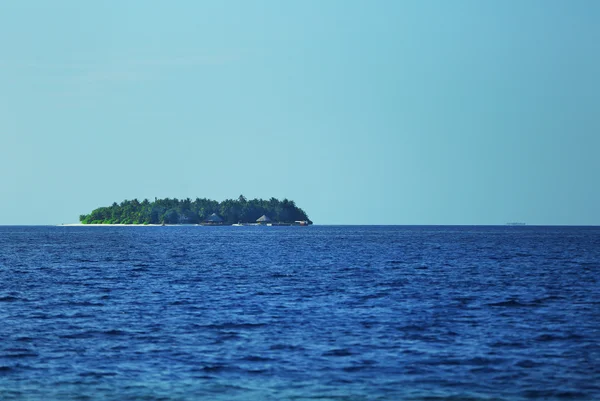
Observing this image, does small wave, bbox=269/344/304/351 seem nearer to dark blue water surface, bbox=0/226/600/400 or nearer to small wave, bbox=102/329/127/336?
dark blue water surface, bbox=0/226/600/400

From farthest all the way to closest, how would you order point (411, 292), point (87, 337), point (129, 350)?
point (411, 292) → point (87, 337) → point (129, 350)

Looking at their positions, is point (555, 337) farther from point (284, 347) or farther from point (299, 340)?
point (284, 347)

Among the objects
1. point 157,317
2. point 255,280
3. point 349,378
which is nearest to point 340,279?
point 255,280

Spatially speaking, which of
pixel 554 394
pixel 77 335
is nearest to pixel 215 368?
pixel 77 335

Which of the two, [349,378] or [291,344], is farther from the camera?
[291,344]

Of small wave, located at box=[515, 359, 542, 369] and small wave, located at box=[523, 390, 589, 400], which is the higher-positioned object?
small wave, located at box=[515, 359, 542, 369]

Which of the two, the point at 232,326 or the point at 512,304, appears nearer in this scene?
the point at 232,326

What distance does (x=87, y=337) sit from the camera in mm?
34781

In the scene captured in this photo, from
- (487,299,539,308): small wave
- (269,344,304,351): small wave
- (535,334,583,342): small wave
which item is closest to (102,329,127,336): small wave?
(269,344,304,351): small wave

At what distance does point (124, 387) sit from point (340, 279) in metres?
42.4

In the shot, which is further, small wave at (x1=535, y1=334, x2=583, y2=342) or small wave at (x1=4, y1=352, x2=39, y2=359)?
small wave at (x1=535, y1=334, x2=583, y2=342)

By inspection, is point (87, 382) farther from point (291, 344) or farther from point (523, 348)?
point (523, 348)

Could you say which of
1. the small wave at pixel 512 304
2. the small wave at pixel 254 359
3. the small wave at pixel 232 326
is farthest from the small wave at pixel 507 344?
the small wave at pixel 512 304

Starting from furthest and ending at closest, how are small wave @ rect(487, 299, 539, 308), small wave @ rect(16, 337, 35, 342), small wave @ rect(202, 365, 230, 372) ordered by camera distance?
1. small wave @ rect(487, 299, 539, 308)
2. small wave @ rect(16, 337, 35, 342)
3. small wave @ rect(202, 365, 230, 372)
